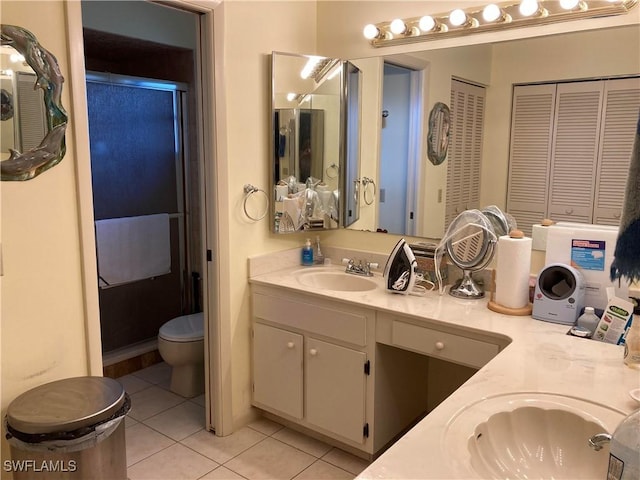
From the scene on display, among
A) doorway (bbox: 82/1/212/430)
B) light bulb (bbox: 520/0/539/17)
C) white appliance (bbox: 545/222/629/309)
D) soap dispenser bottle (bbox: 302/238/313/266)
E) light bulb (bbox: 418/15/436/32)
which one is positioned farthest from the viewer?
doorway (bbox: 82/1/212/430)

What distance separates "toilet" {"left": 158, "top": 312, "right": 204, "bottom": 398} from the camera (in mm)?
3062

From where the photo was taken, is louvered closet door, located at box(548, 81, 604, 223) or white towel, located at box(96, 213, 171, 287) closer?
louvered closet door, located at box(548, 81, 604, 223)

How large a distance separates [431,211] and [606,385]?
4.21 feet

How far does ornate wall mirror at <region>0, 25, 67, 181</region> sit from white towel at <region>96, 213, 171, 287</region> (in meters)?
1.49

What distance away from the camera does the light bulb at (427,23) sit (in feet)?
8.03

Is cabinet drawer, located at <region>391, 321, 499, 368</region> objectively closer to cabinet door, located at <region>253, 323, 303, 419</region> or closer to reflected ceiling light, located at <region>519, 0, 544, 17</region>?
cabinet door, located at <region>253, 323, 303, 419</region>

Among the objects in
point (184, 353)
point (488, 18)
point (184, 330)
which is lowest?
point (184, 353)

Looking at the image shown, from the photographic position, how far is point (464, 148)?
97.0 inches

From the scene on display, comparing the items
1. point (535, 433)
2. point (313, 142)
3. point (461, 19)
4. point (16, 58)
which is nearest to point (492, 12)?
point (461, 19)

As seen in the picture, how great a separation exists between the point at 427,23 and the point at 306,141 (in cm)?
83

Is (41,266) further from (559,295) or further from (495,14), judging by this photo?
(495,14)

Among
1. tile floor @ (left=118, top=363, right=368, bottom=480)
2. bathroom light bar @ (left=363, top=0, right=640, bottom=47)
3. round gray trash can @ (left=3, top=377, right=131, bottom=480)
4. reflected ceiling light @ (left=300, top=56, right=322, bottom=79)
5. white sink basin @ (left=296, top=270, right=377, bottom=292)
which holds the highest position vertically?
bathroom light bar @ (left=363, top=0, right=640, bottom=47)

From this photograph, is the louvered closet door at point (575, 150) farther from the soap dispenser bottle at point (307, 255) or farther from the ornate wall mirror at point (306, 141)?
the soap dispenser bottle at point (307, 255)

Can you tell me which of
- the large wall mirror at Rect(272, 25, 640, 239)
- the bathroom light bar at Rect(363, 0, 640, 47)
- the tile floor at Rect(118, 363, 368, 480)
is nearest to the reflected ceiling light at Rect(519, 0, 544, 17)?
the bathroom light bar at Rect(363, 0, 640, 47)
